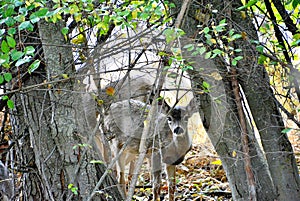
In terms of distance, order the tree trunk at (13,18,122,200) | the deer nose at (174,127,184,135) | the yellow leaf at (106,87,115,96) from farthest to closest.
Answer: the deer nose at (174,127,184,135)
the yellow leaf at (106,87,115,96)
the tree trunk at (13,18,122,200)

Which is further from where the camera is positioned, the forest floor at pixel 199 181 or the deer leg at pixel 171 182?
the forest floor at pixel 199 181

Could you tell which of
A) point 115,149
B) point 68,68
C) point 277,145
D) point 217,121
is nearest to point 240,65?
point 217,121

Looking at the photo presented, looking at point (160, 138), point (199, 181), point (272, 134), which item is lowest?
point (199, 181)

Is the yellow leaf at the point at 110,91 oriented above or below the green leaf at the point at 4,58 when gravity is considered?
below

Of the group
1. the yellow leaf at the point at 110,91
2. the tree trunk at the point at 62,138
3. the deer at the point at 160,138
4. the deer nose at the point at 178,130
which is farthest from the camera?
the deer nose at the point at 178,130

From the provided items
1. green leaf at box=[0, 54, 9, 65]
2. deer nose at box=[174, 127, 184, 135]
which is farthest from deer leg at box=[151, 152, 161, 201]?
green leaf at box=[0, 54, 9, 65]

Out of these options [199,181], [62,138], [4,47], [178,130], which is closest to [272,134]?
[62,138]

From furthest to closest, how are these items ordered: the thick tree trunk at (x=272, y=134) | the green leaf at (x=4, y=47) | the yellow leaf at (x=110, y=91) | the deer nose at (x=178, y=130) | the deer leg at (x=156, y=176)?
the deer nose at (x=178, y=130), the deer leg at (x=156, y=176), the thick tree trunk at (x=272, y=134), the yellow leaf at (x=110, y=91), the green leaf at (x=4, y=47)

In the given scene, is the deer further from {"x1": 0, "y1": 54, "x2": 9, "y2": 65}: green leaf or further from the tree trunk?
{"x1": 0, "y1": 54, "x2": 9, "y2": 65}: green leaf

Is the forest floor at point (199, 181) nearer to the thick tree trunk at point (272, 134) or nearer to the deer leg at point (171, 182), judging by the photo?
the deer leg at point (171, 182)

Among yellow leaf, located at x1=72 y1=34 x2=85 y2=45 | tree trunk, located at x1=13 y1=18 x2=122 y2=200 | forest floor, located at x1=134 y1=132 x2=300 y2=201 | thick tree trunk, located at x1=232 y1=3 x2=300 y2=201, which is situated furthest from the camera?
forest floor, located at x1=134 y1=132 x2=300 y2=201

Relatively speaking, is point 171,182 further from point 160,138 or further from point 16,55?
point 16,55

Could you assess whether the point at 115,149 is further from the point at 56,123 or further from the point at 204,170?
the point at 56,123

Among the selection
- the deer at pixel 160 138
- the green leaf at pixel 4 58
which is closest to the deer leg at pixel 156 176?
the deer at pixel 160 138
